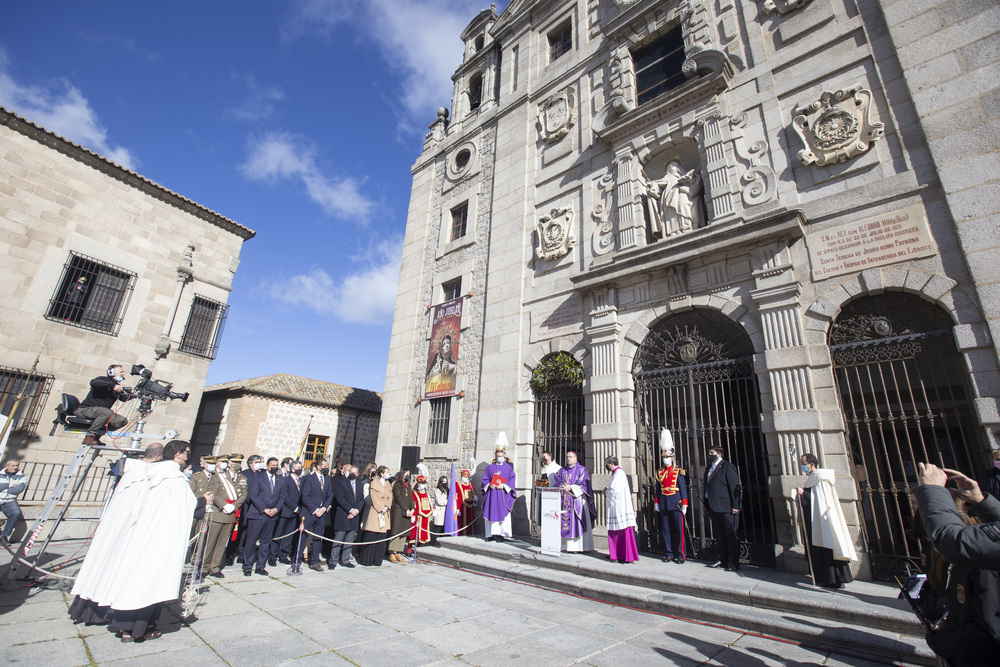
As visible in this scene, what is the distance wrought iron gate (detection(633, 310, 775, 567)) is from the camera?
7.66 meters

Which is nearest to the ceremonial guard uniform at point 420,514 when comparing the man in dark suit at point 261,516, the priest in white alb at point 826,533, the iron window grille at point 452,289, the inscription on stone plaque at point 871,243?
the man in dark suit at point 261,516

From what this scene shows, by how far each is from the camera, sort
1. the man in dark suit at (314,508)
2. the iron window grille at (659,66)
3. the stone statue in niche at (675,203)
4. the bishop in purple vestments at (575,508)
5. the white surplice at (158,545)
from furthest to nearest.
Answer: the iron window grille at (659,66) → the stone statue in niche at (675,203) → the bishop in purple vestments at (575,508) → the man in dark suit at (314,508) → the white surplice at (158,545)

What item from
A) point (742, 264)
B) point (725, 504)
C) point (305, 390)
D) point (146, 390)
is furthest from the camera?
point (305, 390)

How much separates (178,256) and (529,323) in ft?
36.8

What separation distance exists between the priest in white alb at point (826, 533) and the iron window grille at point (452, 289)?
10.2m

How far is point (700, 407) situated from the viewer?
8.48 meters

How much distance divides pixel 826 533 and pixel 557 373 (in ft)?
18.9

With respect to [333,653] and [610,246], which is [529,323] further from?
[333,653]

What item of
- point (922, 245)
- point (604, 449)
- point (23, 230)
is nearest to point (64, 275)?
point (23, 230)

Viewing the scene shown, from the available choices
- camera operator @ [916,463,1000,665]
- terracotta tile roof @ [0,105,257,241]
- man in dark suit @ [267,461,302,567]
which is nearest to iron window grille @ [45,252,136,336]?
terracotta tile roof @ [0,105,257,241]

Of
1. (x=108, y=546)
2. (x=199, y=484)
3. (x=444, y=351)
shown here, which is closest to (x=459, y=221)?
(x=444, y=351)

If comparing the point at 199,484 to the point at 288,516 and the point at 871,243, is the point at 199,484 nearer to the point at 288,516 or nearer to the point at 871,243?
the point at 288,516

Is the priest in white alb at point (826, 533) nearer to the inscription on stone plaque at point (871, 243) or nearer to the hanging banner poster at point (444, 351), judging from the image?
the inscription on stone plaque at point (871, 243)

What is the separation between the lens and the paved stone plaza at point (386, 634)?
365cm
